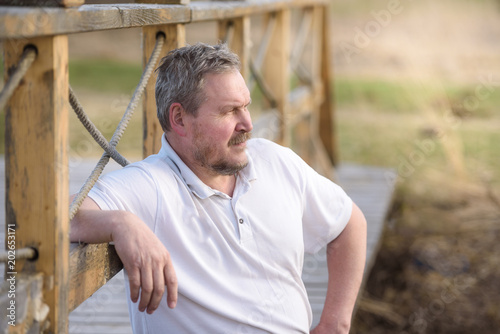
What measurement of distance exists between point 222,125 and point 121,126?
0.83 feet

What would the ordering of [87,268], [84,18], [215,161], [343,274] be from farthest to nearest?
[343,274]
[215,161]
[87,268]
[84,18]

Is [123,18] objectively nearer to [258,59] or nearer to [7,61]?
[7,61]

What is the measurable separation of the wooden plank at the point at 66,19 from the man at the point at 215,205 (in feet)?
0.53

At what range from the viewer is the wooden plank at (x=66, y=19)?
115 cm

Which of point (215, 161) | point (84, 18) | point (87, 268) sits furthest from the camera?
point (215, 161)

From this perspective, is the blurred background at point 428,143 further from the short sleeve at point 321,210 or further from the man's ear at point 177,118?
the man's ear at point 177,118

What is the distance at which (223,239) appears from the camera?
1.74 meters

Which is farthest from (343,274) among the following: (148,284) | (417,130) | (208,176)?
(417,130)

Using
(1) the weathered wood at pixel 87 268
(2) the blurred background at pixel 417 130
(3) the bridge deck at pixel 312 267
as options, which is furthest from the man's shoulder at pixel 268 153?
(2) the blurred background at pixel 417 130

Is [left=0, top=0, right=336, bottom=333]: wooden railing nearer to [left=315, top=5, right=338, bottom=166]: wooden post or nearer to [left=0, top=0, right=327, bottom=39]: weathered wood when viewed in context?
[left=0, top=0, right=327, bottom=39]: weathered wood

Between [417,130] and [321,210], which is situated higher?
[321,210]

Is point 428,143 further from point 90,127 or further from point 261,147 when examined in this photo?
point 90,127

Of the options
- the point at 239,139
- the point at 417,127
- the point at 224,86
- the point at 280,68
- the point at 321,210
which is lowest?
the point at 417,127

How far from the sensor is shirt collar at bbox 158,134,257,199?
1778 millimetres
